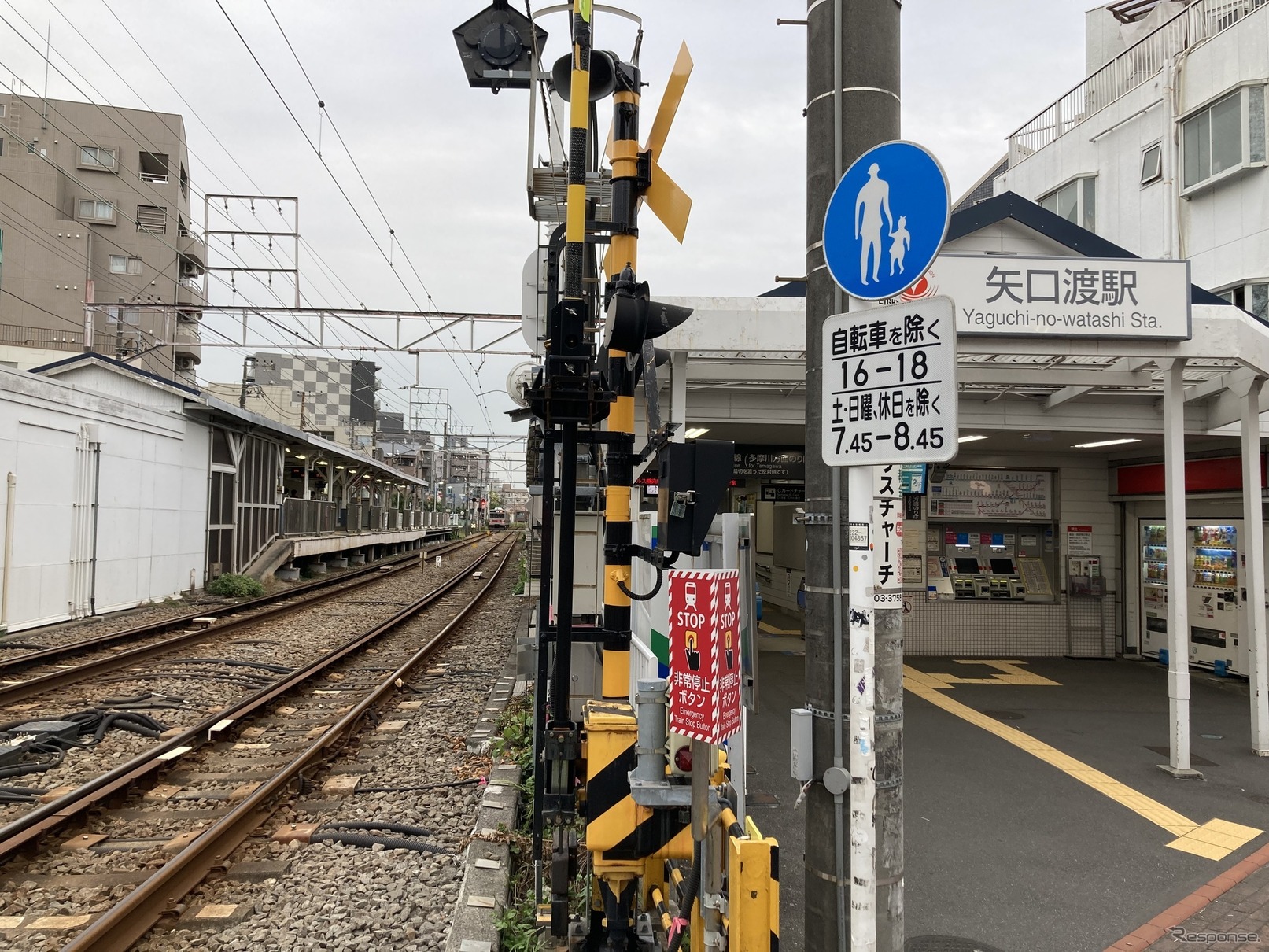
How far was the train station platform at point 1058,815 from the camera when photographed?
4.47 m

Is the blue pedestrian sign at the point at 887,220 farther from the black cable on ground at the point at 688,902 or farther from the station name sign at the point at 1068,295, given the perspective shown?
the station name sign at the point at 1068,295

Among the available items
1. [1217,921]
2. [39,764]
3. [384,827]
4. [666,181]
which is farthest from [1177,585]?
[39,764]

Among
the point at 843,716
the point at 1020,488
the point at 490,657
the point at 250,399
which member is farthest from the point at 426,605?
the point at 250,399

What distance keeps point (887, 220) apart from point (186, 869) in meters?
5.08

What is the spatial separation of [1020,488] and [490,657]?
8.89 meters

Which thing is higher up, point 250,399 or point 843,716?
point 250,399

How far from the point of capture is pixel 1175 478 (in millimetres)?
7066

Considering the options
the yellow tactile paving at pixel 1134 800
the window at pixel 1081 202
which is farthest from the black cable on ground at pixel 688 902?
the window at pixel 1081 202

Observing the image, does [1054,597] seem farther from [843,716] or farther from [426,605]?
[426,605]

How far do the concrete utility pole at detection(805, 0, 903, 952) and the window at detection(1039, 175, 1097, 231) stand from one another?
1765 cm

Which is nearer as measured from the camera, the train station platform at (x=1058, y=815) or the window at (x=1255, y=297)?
the train station platform at (x=1058, y=815)

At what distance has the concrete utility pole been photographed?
10.1 feet

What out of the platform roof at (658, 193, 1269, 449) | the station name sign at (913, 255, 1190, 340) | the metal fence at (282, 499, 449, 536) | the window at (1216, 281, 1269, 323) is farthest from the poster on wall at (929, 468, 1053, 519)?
the metal fence at (282, 499, 449, 536)

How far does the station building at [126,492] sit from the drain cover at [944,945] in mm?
13317
